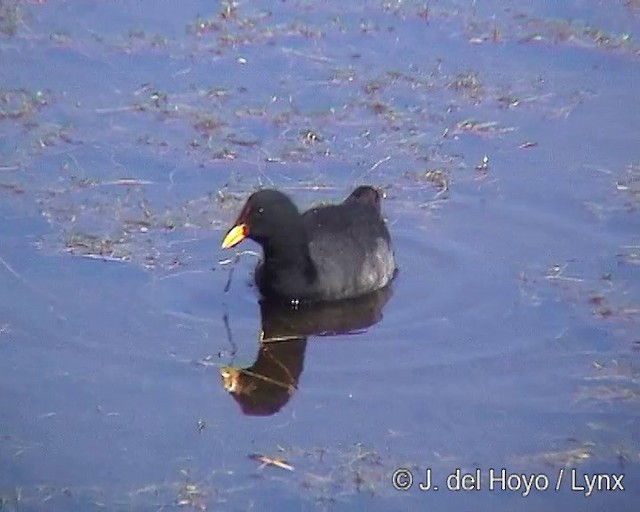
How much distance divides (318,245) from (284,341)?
912mm

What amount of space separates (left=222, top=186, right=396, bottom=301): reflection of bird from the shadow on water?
0.09m

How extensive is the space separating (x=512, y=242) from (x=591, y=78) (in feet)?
9.77

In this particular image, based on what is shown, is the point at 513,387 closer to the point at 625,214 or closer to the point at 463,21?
the point at 625,214

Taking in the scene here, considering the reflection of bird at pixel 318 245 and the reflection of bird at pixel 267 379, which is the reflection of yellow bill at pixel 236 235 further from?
the reflection of bird at pixel 267 379

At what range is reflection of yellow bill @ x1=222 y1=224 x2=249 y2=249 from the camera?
32.1 feet

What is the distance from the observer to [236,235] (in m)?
9.80

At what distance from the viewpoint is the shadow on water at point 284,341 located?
8.73 metres

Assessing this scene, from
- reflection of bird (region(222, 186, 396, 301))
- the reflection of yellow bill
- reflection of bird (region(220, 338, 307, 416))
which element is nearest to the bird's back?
reflection of bird (region(222, 186, 396, 301))

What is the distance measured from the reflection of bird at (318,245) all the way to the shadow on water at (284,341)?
0.30 ft

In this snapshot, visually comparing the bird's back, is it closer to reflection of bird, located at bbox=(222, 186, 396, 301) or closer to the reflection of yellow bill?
reflection of bird, located at bbox=(222, 186, 396, 301)

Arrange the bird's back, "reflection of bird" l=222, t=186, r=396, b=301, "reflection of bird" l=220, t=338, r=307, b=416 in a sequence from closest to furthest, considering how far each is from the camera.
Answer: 1. "reflection of bird" l=220, t=338, r=307, b=416
2. "reflection of bird" l=222, t=186, r=396, b=301
3. the bird's back

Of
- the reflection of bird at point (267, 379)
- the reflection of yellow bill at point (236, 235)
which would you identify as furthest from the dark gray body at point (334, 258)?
the reflection of bird at point (267, 379)

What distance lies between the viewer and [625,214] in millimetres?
10898

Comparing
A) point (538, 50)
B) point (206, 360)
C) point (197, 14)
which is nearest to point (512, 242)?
point (206, 360)
